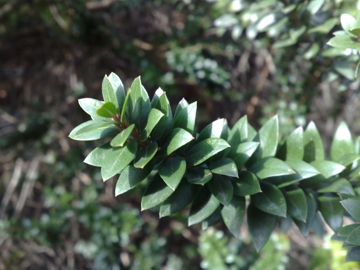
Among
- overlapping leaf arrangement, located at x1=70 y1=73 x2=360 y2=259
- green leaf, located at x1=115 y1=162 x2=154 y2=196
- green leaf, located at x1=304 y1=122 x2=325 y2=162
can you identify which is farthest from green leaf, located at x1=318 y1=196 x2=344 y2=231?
green leaf, located at x1=115 y1=162 x2=154 y2=196

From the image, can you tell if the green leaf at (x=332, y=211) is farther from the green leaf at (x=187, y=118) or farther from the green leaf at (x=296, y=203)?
the green leaf at (x=187, y=118)

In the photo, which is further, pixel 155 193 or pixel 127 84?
pixel 127 84

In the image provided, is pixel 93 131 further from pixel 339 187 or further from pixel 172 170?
pixel 339 187

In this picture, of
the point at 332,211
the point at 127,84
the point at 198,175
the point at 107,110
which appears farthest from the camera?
the point at 127,84

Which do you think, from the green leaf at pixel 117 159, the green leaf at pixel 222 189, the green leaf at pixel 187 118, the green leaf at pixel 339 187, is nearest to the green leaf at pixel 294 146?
the green leaf at pixel 339 187

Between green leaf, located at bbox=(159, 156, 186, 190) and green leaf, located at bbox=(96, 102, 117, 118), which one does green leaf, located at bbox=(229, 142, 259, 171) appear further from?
green leaf, located at bbox=(96, 102, 117, 118)

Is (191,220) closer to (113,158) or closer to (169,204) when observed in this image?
(169,204)

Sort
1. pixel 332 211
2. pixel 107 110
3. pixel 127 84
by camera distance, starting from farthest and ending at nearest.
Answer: pixel 127 84 < pixel 332 211 < pixel 107 110

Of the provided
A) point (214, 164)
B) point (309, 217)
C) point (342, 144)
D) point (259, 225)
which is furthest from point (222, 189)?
point (342, 144)
